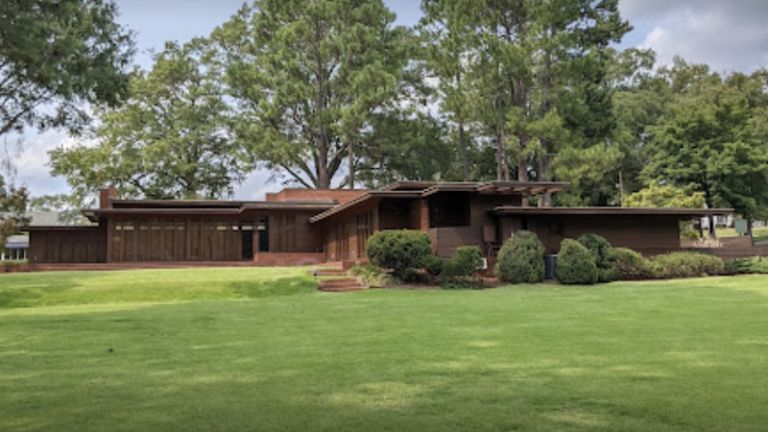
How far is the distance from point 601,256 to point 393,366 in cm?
1683

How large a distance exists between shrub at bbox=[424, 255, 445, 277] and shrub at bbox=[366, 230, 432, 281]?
12 cm

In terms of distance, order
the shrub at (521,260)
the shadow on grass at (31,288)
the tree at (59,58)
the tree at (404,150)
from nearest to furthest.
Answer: the tree at (59,58)
the shadow on grass at (31,288)
the shrub at (521,260)
the tree at (404,150)

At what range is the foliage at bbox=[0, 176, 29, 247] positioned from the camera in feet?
92.0

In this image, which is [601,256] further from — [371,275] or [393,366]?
[393,366]

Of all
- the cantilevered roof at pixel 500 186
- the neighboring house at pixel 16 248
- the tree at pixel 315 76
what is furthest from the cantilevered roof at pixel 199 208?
the neighboring house at pixel 16 248

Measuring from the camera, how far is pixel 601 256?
72.1 ft

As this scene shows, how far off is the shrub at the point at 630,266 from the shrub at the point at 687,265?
1.42ft

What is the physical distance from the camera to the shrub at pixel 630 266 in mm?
21984

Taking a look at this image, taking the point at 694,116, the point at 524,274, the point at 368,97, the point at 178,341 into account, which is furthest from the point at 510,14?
the point at 178,341

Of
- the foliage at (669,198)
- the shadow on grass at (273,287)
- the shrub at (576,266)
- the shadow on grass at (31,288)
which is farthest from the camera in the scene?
the foliage at (669,198)

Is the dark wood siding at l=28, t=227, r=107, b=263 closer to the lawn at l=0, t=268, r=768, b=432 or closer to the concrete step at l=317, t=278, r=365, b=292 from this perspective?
the concrete step at l=317, t=278, r=365, b=292

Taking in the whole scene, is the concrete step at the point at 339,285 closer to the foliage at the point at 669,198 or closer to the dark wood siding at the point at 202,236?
the dark wood siding at the point at 202,236

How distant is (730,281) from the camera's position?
1958cm

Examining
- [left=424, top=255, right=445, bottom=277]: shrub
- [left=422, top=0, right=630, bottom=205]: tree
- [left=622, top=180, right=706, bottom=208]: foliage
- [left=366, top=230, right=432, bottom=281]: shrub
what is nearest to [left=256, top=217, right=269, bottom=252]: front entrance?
[left=422, top=0, right=630, bottom=205]: tree
